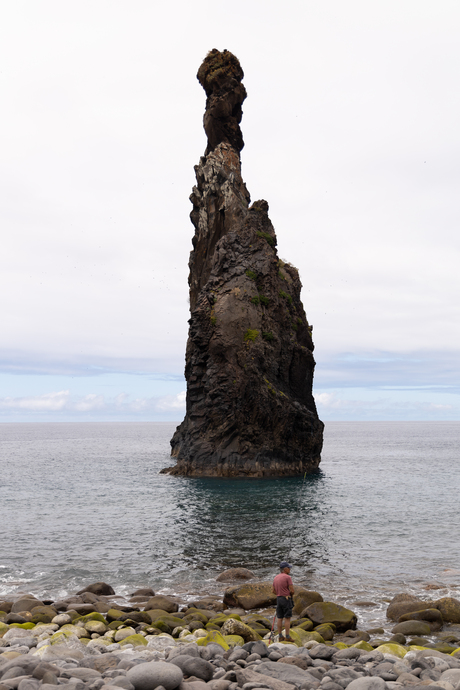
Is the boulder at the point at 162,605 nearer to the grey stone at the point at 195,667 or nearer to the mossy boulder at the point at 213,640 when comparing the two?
the mossy boulder at the point at 213,640

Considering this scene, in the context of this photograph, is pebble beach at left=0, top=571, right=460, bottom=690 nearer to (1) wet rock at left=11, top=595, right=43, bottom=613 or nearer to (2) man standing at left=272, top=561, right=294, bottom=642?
(1) wet rock at left=11, top=595, right=43, bottom=613

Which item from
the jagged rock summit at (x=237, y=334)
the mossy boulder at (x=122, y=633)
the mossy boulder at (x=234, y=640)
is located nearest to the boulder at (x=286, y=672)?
the mossy boulder at (x=234, y=640)

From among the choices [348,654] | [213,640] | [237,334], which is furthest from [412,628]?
[237,334]

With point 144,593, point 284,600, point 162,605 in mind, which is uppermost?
point 284,600

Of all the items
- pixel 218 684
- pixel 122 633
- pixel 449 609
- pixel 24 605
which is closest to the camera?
pixel 218 684

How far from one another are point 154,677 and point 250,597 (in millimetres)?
11611

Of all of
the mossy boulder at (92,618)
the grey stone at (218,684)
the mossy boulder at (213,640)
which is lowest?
the mossy boulder at (92,618)

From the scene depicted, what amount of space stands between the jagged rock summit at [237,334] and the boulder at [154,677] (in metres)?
53.2

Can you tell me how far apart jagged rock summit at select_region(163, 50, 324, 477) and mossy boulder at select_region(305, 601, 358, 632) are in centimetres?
4405

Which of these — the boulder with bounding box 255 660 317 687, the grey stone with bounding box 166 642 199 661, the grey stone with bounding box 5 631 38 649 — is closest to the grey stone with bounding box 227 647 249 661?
the grey stone with bounding box 166 642 199 661

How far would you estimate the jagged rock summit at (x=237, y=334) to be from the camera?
64.2m

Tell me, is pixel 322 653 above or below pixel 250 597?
above

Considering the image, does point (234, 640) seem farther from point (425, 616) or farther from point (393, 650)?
point (425, 616)

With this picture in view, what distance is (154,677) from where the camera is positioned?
9391 mm
